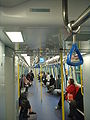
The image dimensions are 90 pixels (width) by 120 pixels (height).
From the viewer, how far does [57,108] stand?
262 inches

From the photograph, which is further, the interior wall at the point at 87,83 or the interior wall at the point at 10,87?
the interior wall at the point at 87,83

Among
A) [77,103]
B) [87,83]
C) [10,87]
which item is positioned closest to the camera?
[10,87]

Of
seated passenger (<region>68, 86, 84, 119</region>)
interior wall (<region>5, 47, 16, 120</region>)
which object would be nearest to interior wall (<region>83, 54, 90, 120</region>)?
seated passenger (<region>68, 86, 84, 119</region>)

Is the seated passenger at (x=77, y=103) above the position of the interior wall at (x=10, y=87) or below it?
below

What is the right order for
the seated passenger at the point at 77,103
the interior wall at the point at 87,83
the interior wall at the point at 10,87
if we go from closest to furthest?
the interior wall at the point at 10,87, the interior wall at the point at 87,83, the seated passenger at the point at 77,103

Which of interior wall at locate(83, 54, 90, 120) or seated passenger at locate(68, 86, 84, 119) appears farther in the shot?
seated passenger at locate(68, 86, 84, 119)

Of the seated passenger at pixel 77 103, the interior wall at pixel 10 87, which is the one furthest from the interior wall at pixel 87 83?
the interior wall at pixel 10 87

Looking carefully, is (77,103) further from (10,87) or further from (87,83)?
(10,87)

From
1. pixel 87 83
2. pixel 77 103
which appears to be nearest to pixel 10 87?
pixel 87 83

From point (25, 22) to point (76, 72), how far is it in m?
5.87

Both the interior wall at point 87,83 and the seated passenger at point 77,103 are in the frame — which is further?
the seated passenger at point 77,103

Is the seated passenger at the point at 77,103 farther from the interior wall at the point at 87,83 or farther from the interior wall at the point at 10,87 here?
the interior wall at the point at 10,87

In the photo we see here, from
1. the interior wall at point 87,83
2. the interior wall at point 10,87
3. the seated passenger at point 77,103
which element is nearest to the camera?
the interior wall at point 10,87

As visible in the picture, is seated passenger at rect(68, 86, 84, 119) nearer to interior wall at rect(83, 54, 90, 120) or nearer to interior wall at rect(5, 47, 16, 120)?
interior wall at rect(83, 54, 90, 120)
